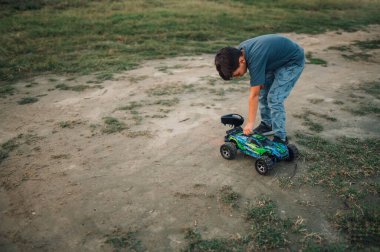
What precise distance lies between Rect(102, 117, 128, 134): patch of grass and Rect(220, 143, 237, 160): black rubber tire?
1870mm

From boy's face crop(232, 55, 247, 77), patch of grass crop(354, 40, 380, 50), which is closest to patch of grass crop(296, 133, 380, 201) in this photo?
boy's face crop(232, 55, 247, 77)

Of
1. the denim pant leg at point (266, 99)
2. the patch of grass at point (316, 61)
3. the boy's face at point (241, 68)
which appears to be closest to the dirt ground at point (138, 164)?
the denim pant leg at point (266, 99)

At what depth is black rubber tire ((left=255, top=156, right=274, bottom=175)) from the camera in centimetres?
393

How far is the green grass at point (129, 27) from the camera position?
31.0ft

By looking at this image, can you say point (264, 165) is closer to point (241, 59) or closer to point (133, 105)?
point (241, 59)

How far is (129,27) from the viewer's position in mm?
13164

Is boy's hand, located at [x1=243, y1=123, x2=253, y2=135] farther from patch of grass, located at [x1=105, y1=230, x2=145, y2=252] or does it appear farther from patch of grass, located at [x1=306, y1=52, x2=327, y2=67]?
patch of grass, located at [x1=306, y1=52, x2=327, y2=67]

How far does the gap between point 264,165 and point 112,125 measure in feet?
9.16

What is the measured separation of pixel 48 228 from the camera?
327 centimetres

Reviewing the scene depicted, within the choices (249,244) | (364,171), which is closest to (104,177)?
(249,244)

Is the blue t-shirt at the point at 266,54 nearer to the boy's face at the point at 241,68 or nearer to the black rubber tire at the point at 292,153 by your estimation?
the boy's face at the point at 241,68

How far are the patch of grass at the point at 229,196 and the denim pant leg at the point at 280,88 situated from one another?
114 cm

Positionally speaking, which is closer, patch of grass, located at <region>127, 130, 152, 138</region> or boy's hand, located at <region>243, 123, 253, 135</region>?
boy's hand, located at <region>243, 123, 253, 135</region>

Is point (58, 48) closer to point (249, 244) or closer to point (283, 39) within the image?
point (283, 39)
